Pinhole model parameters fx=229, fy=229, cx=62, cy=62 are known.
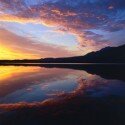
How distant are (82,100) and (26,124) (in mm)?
A: 6864

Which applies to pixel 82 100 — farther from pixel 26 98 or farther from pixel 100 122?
pixel 100 122

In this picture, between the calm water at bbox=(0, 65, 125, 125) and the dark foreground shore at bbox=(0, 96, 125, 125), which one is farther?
the calm water at bbox=(0, 65, 125, 125)

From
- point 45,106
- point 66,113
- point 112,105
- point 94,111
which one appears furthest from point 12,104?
point 112,105

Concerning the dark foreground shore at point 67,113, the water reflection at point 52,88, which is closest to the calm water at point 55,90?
the water reflection at point 52,88

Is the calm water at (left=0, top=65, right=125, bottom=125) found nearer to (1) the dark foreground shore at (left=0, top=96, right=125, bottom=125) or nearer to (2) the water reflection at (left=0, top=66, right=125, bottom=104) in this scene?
(2) the water reflection at (left=0, top=66, right=125, bottom=104)

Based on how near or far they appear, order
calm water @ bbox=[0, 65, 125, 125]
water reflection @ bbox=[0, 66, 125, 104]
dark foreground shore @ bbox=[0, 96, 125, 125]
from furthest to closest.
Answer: water reflection @ bbox=[0, 66, 125, 104] → calm water @ bbox=[0, 65, 125, 125] → dark foreground shore @ bbox=[0, 96, 125, 125]

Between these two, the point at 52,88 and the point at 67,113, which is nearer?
the point at 67,113

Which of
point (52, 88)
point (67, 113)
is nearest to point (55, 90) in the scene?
point (52, 88)

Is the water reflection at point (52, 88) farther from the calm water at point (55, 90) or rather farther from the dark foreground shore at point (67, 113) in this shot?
the dark foreground shore at point (67, 113)

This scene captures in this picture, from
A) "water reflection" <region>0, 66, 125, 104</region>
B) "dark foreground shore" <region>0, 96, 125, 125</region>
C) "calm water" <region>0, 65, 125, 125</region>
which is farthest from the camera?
"water reflection" <region>0, 66, 125, 104</region>

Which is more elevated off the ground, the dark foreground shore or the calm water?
the calm water

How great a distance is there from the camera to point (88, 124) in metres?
10.6

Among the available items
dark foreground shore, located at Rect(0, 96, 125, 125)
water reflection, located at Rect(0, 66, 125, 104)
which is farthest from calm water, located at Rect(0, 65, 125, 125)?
dark foreground shore, located at Rect(0, 96, 125, 125)

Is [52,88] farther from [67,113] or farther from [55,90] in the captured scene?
[67,113]
